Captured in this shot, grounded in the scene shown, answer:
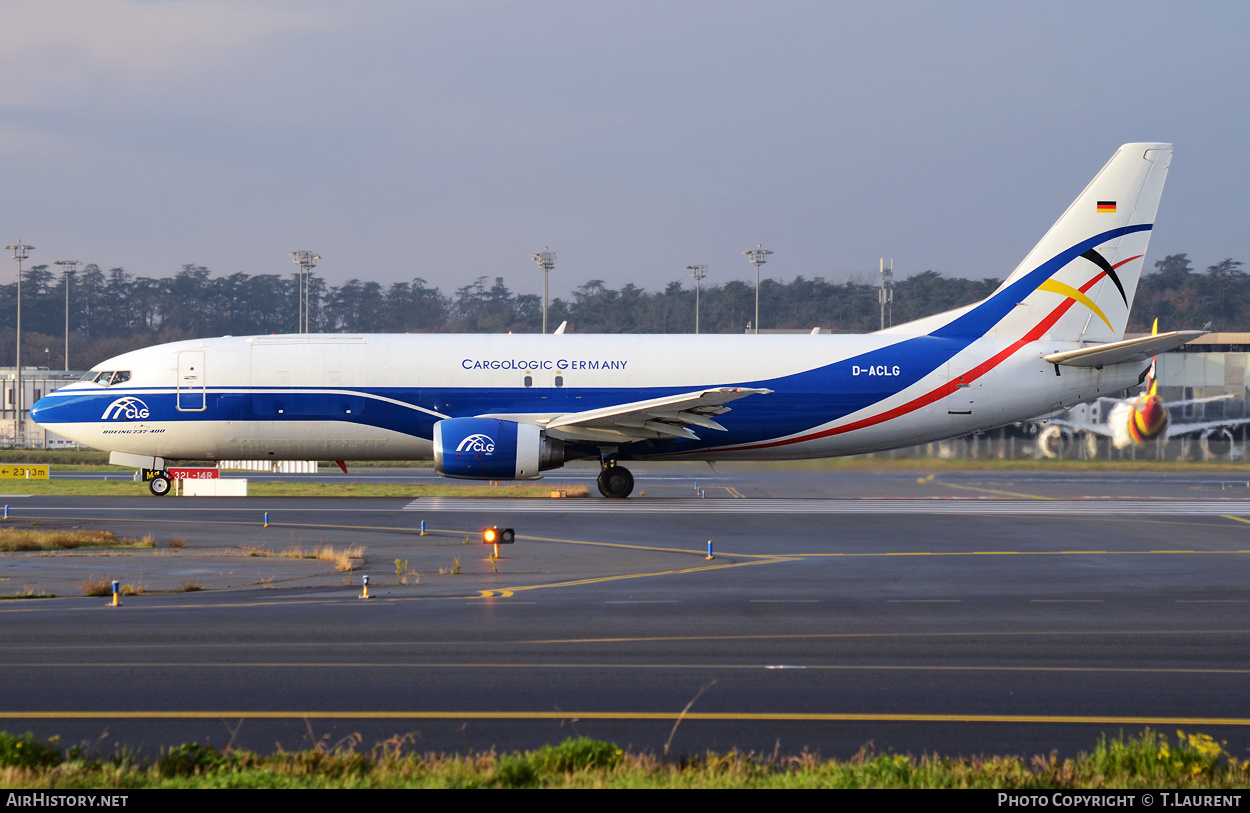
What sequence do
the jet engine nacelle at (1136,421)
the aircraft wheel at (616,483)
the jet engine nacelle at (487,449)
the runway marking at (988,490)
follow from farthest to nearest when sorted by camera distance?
the jet engine nacelle at (1136,421), the runway marking at (988,490), the aircraft wheel at (616,483), the jet engine nacelle at (487,449)

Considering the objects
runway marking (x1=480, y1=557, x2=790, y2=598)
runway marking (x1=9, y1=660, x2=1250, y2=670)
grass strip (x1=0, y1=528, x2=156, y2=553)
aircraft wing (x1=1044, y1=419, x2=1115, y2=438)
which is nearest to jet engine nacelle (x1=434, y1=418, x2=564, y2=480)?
grass strip (x1=0, y1=528, x2=156, y2=553)

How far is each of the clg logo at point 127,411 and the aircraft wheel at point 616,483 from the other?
13.4m

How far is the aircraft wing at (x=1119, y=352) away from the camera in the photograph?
96.8 ft

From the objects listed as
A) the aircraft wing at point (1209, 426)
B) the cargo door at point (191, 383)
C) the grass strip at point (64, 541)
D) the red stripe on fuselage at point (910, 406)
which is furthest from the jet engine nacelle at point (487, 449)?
the aircraft wing at point (1209, 426)

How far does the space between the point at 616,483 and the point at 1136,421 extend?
28552 mm

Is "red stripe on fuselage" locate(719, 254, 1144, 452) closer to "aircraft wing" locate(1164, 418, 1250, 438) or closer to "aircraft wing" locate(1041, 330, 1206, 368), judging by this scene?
"aircraft wing" locate(1041, 330, 1206, 368)

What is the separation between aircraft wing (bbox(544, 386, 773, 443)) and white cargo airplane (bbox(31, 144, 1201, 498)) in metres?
0.07

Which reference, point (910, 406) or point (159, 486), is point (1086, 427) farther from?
point (159, 486)

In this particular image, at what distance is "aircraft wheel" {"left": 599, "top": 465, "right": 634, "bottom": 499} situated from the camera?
3156 cm

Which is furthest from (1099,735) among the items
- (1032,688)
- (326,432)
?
(326,432)

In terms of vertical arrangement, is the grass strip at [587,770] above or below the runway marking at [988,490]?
above

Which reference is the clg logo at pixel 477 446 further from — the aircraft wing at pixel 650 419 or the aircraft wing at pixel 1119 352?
the aircraft wing at pixel 1119 352

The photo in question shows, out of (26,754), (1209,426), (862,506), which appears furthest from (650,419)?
(1209,426)
